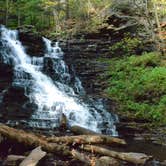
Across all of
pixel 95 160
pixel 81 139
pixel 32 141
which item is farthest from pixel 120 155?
pixel 32 141

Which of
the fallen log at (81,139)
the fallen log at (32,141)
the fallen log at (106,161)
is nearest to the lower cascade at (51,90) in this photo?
the fallen log at (81,139)

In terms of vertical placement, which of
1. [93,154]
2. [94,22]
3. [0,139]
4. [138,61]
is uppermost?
[94,22]

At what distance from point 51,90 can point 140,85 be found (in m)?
4.79

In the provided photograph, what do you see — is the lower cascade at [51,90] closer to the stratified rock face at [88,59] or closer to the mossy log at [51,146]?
the stratified rock face at [88,59]

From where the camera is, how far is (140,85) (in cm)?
2134

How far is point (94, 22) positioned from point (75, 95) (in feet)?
31.2

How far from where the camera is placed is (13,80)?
72.1 feet

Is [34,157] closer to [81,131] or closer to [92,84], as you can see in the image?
[81,131]

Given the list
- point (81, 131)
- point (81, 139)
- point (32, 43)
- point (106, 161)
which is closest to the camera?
point (106, 161)

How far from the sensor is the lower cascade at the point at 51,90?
61.3 feet

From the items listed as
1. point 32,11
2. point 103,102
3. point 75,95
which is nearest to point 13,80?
point 75,95

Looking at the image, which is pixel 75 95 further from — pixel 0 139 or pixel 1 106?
pixel 0 139

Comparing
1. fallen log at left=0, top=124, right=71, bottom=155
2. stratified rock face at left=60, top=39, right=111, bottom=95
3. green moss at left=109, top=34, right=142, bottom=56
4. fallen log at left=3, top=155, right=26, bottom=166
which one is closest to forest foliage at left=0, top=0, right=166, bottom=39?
stratified rock face at left=60, top=39, right=111, bottom=95

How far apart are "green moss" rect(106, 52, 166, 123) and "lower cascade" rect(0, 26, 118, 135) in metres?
1.32
